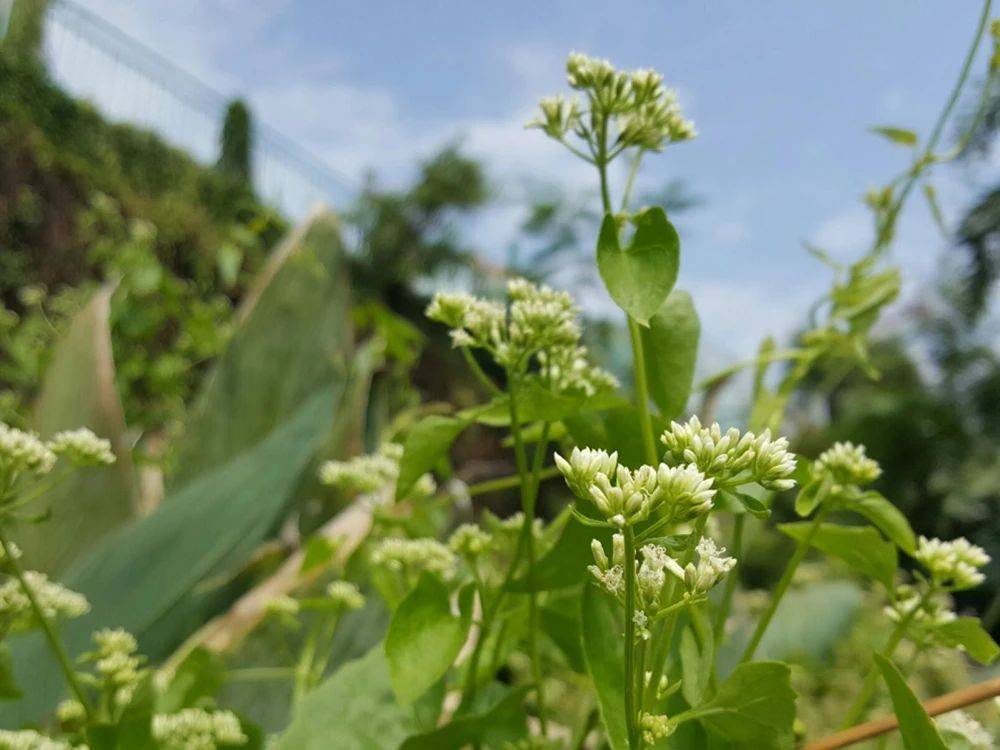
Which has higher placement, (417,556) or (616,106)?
(616,106)

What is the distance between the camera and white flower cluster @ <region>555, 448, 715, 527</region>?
0.62ft

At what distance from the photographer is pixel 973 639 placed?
26 centimetres

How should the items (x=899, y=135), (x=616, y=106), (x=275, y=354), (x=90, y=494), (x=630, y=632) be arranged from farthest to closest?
(x=275, y=354) → (x=90, y=494) → (x=899, y=135) → (x=616, y=106) → (x=630, y=632)

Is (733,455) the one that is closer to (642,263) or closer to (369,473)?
(642,263)

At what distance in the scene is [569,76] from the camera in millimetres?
293

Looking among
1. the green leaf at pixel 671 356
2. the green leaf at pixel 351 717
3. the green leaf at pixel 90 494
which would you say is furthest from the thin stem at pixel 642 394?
the green leaf at pixel 90 494

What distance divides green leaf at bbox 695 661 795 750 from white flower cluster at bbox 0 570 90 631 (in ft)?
0.77

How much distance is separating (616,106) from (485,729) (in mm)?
210

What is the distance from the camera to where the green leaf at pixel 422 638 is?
0.82 ft

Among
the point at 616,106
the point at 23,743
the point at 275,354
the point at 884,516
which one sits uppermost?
the point at 275,354

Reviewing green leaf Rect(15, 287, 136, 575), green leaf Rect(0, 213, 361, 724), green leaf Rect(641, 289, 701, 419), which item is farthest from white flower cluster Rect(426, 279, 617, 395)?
green leaf Rect(15, 287, 136, 575)

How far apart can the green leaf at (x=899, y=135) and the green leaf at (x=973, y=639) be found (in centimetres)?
25

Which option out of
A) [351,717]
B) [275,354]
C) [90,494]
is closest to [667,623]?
[351,717]

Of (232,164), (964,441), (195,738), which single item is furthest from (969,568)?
(232,164)
